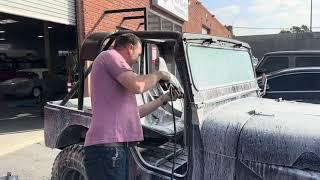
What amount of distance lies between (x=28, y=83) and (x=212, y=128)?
56.8 ft

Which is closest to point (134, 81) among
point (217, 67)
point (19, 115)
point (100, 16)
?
point (217, 67)

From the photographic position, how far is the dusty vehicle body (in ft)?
11.3

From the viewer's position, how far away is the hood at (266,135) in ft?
11.0

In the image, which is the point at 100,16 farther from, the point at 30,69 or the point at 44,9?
the point at 30,69

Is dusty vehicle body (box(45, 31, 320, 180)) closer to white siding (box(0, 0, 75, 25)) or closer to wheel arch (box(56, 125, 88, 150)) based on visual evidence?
wheel arch (box(56, 125, 88, 150))

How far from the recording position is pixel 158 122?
5.18 metres

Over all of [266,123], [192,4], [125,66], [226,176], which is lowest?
[226,176]

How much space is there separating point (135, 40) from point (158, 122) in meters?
1.56

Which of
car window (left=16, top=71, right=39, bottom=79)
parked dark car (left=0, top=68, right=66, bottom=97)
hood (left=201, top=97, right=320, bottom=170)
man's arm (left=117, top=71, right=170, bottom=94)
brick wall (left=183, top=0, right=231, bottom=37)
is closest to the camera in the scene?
hood (left=201, top=97, right=320, bottom=170)

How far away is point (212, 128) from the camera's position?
3.74 meters

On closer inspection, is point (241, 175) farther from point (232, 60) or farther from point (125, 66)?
point (232, 60)

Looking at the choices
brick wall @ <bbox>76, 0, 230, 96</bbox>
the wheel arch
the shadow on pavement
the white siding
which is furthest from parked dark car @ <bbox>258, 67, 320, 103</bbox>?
the shadow on pavement

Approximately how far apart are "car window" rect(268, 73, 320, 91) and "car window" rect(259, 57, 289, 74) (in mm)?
2393

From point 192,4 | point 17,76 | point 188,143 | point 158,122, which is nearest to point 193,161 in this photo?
point 188,143
